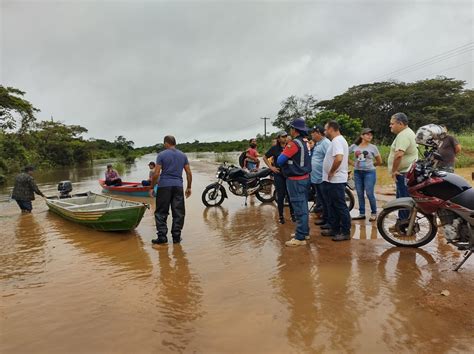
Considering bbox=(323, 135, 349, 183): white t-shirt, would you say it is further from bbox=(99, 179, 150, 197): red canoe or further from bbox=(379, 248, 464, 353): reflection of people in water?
bbox=(99, 179, 150, 197): red canoe

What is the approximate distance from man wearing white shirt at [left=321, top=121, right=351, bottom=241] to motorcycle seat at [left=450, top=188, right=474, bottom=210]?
57.7 inches

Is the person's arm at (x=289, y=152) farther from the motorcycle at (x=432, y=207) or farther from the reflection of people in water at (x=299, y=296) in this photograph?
the motorcycle at (x=432, y=207)

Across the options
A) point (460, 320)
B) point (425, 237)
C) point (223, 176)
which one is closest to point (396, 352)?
point (460, 320)

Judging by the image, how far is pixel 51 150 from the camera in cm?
4191

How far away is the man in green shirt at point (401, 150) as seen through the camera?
16.7 feet

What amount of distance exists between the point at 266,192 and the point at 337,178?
4.20 metres

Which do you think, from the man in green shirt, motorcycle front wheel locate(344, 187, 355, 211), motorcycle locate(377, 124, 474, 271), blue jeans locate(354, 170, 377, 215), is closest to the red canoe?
motorcycle front wheel locate(344, 187, 355, 211)

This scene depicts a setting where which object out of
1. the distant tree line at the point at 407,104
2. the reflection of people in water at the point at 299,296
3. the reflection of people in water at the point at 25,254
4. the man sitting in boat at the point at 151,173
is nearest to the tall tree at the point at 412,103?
the distant tree line at the point at 407,104

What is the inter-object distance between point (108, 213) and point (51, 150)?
135 feet

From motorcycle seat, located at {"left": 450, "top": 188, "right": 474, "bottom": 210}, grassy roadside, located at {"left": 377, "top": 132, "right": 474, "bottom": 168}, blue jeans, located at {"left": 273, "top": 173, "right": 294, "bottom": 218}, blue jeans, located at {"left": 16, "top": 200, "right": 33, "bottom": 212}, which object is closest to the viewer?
motorcycle seat, located at {"left": 450, "top": 188, "right": 474, "bottom": 210}

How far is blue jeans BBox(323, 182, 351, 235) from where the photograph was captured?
5.07 meters

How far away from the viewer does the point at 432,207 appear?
13.8ft

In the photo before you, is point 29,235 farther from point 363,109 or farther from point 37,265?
point 363,109

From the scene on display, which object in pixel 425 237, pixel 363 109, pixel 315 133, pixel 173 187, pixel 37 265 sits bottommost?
pixel 37 265
